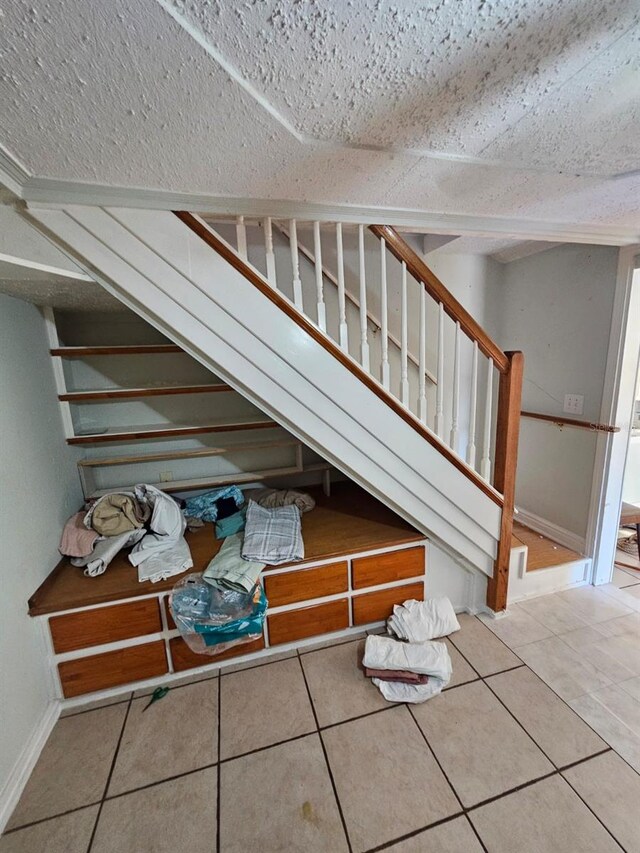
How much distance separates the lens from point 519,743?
4.70 ft

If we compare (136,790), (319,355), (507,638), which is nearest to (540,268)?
(319,355)

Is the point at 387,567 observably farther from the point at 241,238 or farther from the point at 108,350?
the point at 108,350

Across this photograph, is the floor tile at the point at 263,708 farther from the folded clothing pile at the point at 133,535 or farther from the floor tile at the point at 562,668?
the floor tile at the point at 562,668

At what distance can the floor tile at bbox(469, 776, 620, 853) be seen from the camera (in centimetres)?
113

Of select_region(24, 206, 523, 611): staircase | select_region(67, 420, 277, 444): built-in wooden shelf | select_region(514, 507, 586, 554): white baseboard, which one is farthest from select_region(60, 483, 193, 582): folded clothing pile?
select_region(514, 507, 586, 554): white baseboard

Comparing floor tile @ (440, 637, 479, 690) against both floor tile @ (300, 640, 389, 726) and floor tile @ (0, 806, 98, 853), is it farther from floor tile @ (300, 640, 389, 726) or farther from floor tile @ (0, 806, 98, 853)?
floor tile @ (0, 806, 98, 853)

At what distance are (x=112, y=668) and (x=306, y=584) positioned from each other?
96 cm

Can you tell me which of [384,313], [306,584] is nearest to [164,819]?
[306,584]

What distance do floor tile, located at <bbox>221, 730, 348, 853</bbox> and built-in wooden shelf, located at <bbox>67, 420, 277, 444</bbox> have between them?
1.51 m

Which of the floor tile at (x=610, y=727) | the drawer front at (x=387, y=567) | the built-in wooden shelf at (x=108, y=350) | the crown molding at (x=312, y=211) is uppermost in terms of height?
the crown molding at (x=312, y=211)

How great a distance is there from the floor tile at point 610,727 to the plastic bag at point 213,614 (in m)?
1.47

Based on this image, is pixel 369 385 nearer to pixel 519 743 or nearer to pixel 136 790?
pixel 519 743

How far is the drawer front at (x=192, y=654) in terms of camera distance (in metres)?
1.71

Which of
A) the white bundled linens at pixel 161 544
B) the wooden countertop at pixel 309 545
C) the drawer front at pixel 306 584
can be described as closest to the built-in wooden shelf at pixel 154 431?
the white bundled linens at pixel 161 544
